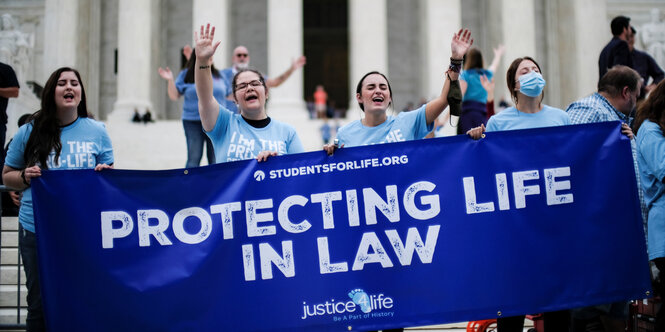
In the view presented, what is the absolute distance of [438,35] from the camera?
23234 millimetres

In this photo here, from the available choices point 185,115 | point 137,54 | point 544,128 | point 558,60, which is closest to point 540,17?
point 558,60

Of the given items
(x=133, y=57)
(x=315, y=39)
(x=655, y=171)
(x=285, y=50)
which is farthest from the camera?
(x=315, y=39)

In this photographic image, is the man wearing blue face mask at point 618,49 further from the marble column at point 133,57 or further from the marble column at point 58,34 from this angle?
the marble column at point 58,34

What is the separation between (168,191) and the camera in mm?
5594

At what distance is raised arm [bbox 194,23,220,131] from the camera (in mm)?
5410

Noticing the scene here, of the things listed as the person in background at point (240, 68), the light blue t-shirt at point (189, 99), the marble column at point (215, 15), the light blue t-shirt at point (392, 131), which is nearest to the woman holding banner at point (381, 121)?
the light blue t-shirt at point (392, 131)

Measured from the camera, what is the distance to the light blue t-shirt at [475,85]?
9.95 metres

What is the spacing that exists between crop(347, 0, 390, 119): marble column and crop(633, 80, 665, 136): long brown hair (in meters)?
17.3

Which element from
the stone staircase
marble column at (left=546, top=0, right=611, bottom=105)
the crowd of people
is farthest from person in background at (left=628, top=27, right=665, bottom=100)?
marble column at (left=546, top=0, right=611, bottom=105)

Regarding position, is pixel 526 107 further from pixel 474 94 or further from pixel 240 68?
pixel 240 68

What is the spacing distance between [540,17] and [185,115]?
23772mm

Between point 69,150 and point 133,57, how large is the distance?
749 inches

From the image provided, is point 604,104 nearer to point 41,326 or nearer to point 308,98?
point 41,326

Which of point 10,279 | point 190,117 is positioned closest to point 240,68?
point 190,117
